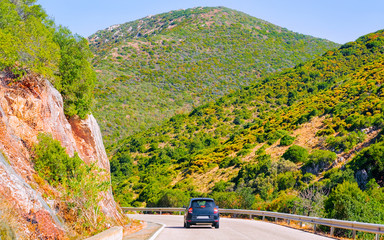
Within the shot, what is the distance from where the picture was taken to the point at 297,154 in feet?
131

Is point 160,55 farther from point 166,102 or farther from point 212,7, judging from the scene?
point 212,7

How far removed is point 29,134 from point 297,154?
100 feet

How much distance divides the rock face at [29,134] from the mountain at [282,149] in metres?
11.6

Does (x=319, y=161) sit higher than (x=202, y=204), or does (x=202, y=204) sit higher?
(x=319, y=161)

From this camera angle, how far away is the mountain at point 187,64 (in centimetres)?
7488

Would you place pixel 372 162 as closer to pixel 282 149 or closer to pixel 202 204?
pixel 282 149

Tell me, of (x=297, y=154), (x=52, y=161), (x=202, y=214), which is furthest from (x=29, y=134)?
(x=297, y=154)

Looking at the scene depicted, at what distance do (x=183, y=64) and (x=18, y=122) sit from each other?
3249 inches

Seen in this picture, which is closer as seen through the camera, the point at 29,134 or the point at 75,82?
the point at 29,134

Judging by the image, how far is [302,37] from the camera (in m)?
127

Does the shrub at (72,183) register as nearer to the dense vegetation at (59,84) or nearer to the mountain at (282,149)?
the dense vegetation at (59,84)

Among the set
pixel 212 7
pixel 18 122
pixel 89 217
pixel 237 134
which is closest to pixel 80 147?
pixel 18 122

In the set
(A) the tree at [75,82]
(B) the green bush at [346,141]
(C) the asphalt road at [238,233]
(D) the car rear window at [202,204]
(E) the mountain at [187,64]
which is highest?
(E) the mountain at [187,64]

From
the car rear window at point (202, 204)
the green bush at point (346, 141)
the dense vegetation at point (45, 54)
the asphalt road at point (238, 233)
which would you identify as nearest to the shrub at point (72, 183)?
the asphalt road at point (238, 233)
